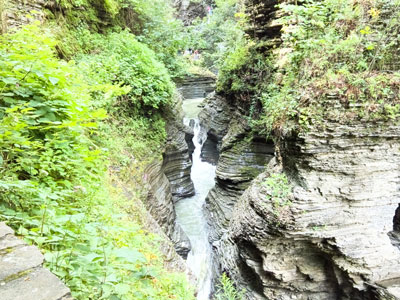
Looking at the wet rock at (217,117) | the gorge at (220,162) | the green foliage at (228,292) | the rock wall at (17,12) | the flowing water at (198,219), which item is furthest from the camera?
the wet rock at (217,117)

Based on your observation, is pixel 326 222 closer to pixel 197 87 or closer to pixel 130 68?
pixel 130 68

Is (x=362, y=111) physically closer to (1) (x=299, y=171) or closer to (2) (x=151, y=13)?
(1) (x=299, y=171)

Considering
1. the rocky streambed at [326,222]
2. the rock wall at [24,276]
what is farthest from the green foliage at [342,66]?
the rock wall at [24,276]

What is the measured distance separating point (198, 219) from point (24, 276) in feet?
29.8

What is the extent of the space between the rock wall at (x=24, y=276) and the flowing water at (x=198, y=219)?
7051mm

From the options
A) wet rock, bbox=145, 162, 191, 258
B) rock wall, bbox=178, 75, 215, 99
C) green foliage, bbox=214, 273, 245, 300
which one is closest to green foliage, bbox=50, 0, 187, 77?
wet rock, bbox=145, 162, 191, 258

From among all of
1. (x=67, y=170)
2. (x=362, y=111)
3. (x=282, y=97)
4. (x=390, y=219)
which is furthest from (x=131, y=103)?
(x=390, y=219)

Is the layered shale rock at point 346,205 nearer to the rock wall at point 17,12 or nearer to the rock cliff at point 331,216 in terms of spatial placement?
the rock cliff at point 331,216

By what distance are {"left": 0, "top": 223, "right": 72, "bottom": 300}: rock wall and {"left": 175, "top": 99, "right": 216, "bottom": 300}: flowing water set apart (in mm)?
7051

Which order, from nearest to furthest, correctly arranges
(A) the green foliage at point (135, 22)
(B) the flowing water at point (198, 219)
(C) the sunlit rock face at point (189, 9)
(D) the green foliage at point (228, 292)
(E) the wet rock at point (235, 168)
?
(D) the green foliage at point (228, 292)
(A) the green foliage at point (135, 22)
(B) the flowing water at point (198, 219)
(E) the wet rock at point (235, 168)
(C) the sunlit rock face at point (189, 9)

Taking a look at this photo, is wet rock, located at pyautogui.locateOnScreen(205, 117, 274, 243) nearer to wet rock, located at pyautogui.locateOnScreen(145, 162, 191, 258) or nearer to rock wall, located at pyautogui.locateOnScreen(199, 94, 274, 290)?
rock wall, located at pyautogui.locateOnScreen(199, 94, 274, 290)

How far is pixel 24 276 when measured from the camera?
117cm

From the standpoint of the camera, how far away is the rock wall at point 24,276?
1086 mm

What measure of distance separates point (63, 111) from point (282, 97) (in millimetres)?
4357
